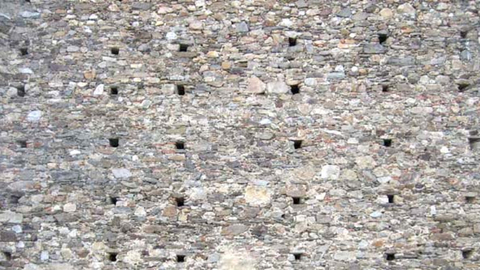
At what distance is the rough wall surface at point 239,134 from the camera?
6.29m

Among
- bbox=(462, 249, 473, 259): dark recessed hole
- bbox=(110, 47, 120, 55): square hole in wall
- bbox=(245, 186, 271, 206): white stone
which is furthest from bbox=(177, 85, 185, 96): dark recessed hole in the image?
bbox=(462, 249, 473, 259): dark recessed hole

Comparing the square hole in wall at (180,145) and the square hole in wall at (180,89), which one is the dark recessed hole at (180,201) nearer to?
the square hole in wall at (180,145)

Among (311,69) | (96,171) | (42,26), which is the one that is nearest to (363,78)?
(311,69)

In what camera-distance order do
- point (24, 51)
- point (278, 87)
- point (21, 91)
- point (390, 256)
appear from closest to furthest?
point (390, 256)
point (278, 87)
point (21, 91)
point (24, 51)

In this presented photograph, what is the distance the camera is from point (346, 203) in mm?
6355

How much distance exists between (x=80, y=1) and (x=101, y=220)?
10.0 ft

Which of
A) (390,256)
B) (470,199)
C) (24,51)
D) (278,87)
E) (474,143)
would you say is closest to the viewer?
(390,256)

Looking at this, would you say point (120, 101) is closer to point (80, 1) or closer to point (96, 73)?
point (96, 73)

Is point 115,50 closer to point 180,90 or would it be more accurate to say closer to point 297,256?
point 180,90

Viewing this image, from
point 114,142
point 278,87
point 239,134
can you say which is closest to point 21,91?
point 114,142

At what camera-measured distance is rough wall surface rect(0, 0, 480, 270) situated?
20.6 ft

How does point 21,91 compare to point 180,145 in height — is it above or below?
above

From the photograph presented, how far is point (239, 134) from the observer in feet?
21.5

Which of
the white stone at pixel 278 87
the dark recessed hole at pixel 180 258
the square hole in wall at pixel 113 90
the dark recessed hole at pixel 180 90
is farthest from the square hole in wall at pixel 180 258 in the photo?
the white stone at pixel 278 87
